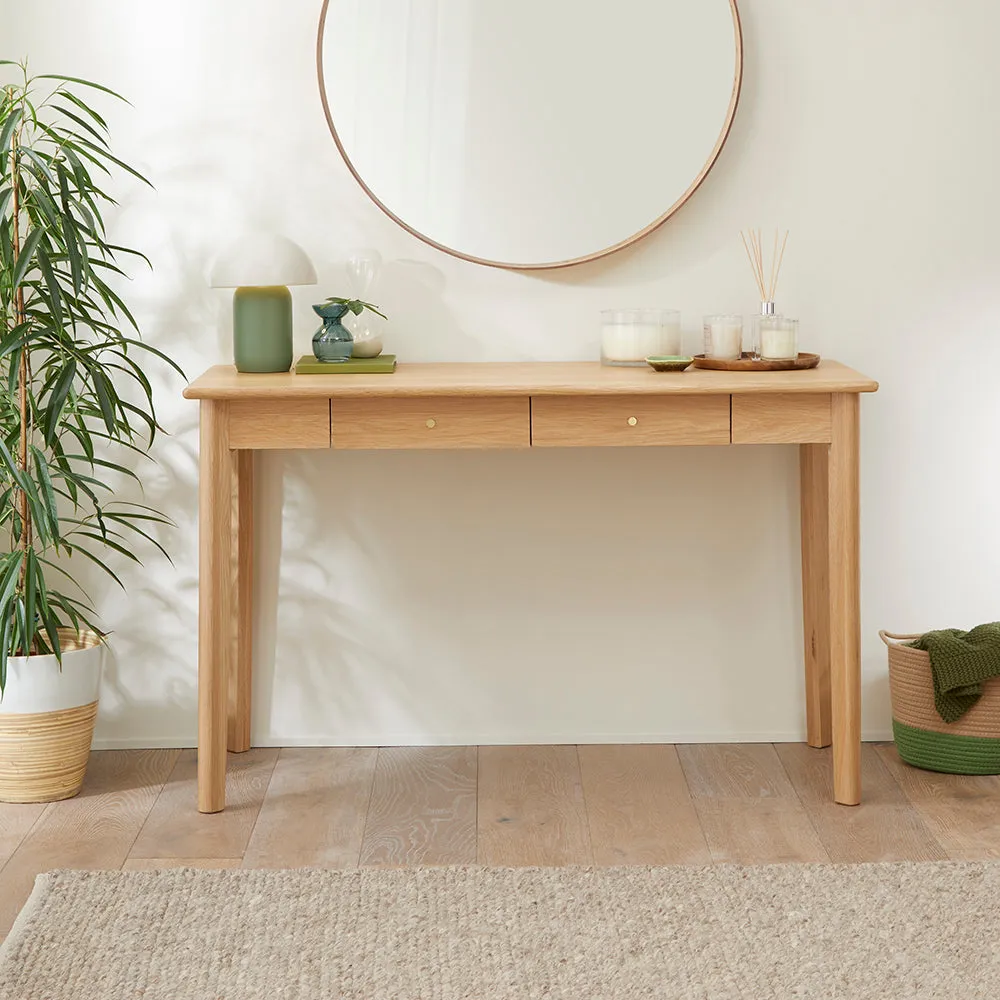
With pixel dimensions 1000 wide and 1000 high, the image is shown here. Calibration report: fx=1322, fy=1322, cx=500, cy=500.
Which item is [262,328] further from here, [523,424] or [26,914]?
[26,914]

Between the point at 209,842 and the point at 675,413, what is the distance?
1254 millimetres

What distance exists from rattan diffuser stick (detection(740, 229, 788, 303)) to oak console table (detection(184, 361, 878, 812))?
34 cm

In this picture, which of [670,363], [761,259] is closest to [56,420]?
[670,363]

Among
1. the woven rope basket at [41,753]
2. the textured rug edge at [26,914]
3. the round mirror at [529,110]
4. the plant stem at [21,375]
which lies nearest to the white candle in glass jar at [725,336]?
the round mirror at [529,110]

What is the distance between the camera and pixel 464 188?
9.68ft

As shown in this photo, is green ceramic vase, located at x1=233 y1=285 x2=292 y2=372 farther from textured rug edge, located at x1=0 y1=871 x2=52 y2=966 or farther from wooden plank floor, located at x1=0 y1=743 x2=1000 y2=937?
textured rug edge, located at x1=0 y1=871 x2=52 y2=966

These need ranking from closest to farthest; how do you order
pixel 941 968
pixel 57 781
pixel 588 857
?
1. pixel 941 968
2. pixel 588 857
3. pixel 57 781

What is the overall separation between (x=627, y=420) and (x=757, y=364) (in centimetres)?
33

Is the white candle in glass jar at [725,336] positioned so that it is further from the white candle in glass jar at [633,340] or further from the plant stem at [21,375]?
the plant stem at [21,375]

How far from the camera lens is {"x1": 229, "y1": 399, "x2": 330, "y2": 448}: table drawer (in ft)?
8.59

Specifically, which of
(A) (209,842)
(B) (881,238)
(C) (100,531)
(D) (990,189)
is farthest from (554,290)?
(A) (209,842)

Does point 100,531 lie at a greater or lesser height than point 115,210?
lesser

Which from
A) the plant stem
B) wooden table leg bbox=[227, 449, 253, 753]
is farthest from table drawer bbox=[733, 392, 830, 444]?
the plant stem

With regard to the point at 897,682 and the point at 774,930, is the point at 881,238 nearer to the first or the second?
the point at 897,682
